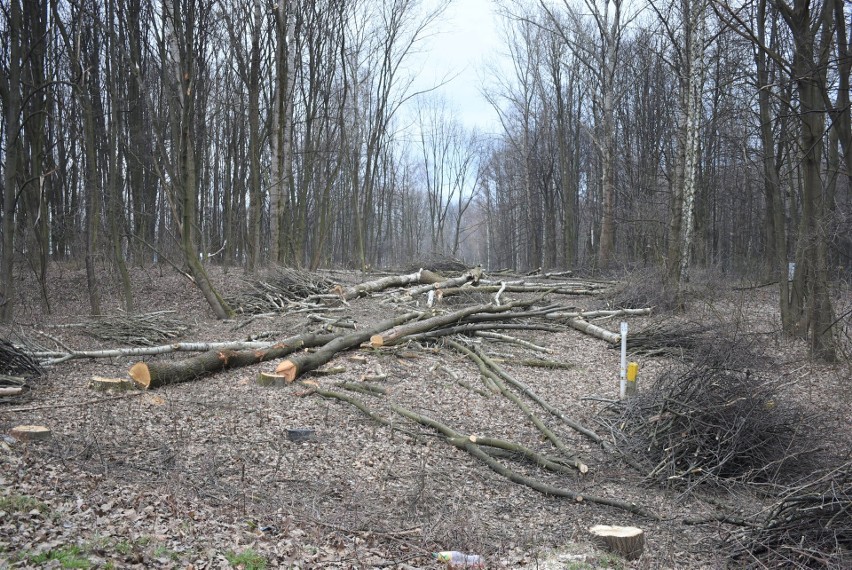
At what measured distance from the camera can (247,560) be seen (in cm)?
390

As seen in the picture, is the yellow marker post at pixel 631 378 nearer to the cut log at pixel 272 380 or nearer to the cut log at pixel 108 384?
Result: the cut log at pixel 272 380

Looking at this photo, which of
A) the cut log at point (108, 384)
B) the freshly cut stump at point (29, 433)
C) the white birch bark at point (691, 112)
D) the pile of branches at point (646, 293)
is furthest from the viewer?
the pile of branches at point (646, 293)

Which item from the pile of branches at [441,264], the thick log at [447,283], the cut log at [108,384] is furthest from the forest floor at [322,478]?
the pile of branches at [441,264]

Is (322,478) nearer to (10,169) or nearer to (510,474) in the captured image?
(510,474)

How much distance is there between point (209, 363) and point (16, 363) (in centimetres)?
243

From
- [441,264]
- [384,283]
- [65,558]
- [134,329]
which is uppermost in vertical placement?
[441,264]

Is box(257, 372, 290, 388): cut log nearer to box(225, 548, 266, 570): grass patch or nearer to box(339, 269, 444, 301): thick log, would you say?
box(225, 548, 266, 570): grass patch

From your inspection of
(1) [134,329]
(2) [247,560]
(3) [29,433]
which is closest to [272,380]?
(3) [29,433]

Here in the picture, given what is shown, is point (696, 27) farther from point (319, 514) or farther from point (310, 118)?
point (319, 514)

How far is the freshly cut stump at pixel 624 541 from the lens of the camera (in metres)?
4.78

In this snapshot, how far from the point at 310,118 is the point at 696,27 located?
12.4 meters

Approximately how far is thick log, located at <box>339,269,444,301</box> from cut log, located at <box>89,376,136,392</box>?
6.95 m

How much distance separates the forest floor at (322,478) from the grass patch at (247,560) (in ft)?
0.04

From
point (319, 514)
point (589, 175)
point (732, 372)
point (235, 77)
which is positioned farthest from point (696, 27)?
point (589, 175)
